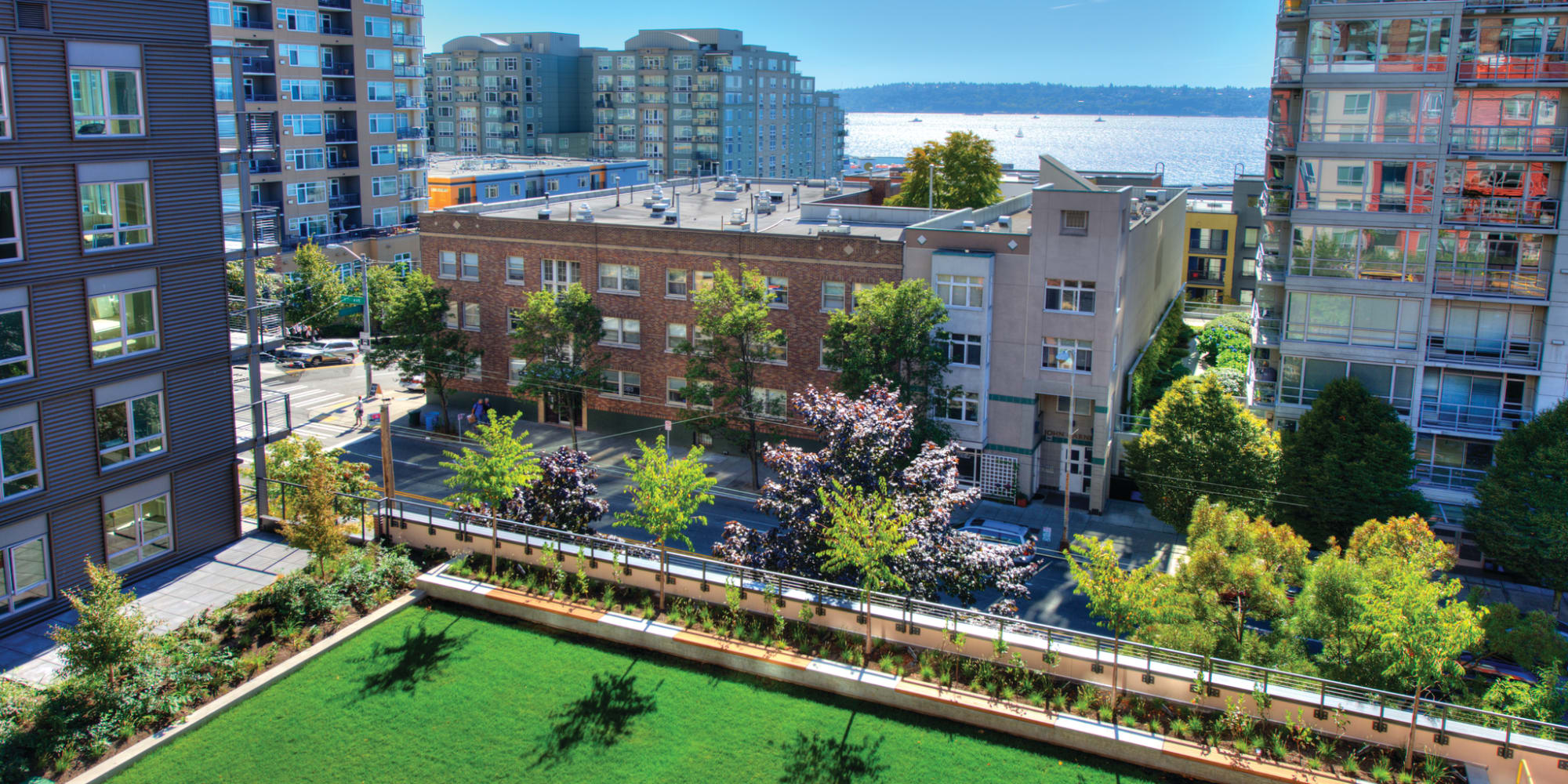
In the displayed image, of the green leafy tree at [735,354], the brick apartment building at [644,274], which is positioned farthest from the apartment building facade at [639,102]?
the green leafy tree at [735,354]

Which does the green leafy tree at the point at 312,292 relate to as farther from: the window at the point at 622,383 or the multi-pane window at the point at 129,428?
the multi-pane window at the point at 129,428

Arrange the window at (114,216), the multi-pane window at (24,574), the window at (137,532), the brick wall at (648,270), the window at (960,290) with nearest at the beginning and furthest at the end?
the multi-pane window at (24,574) → the window at (114,216) → the window at (137,532) → the window at (960,290) → the brick wall at (648,270)

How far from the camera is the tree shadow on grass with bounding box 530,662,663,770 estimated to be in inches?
807

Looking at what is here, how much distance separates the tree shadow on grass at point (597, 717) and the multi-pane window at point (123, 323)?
42.4 feet

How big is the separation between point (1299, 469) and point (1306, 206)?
971 cm

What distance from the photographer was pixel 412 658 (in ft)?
76.4

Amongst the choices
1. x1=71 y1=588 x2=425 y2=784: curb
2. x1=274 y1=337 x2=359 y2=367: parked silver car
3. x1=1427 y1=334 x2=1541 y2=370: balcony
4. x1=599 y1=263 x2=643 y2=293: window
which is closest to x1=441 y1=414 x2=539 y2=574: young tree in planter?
x1=71 y1=588 x2=425 y2=784: curb

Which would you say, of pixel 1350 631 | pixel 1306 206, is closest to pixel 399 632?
pixel 1350 631

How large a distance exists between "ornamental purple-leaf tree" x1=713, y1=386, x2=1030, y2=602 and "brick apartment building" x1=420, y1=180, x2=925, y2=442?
19.6 meters

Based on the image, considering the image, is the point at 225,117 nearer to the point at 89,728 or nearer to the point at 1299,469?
the point at 89,728

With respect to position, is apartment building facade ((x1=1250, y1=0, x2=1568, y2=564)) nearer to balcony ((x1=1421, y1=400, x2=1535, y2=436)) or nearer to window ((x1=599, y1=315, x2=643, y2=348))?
balcony ((x1=1421, y1=400, x2=1535, y2=436))

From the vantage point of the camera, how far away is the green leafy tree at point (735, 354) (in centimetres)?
4419

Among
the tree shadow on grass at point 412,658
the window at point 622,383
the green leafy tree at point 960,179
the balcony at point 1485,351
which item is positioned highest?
the green leafy tree at point 960,179

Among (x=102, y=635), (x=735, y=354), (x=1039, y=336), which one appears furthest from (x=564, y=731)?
(x=1039, y=336)
